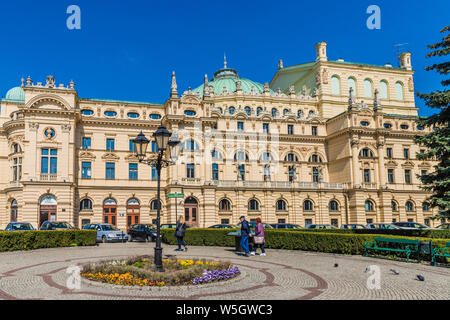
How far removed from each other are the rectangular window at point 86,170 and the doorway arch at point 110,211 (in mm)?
3841

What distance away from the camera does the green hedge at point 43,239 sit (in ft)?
79.5

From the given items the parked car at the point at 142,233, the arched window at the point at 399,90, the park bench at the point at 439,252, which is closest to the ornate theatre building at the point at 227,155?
the arched window at the point at 399,90

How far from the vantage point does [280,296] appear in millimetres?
11008

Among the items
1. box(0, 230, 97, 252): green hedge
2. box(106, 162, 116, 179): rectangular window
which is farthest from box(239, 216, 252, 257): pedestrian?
box(106, 162, 116, 179): rectangular window

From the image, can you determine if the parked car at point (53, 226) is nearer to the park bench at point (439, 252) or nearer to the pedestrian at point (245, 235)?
the pedestrian at point (245, 235)

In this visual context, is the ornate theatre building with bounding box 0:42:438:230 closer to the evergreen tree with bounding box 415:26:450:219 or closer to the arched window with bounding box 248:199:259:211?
the arched window with bounding box 248:199:259:211

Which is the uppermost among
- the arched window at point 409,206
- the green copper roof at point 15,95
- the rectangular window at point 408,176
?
the green copper roof at point 15,95

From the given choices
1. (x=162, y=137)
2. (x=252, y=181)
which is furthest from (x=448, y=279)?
(x=252, y=181)

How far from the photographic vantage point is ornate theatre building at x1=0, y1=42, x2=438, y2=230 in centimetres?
4434

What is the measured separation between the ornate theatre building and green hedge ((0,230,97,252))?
55.3ft

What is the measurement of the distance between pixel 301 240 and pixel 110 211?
29.2 meters

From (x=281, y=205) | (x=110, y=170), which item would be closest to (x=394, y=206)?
(x=281, y=205)

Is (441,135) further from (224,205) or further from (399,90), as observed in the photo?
(399,90)

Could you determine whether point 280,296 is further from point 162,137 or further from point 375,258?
point 375,258
